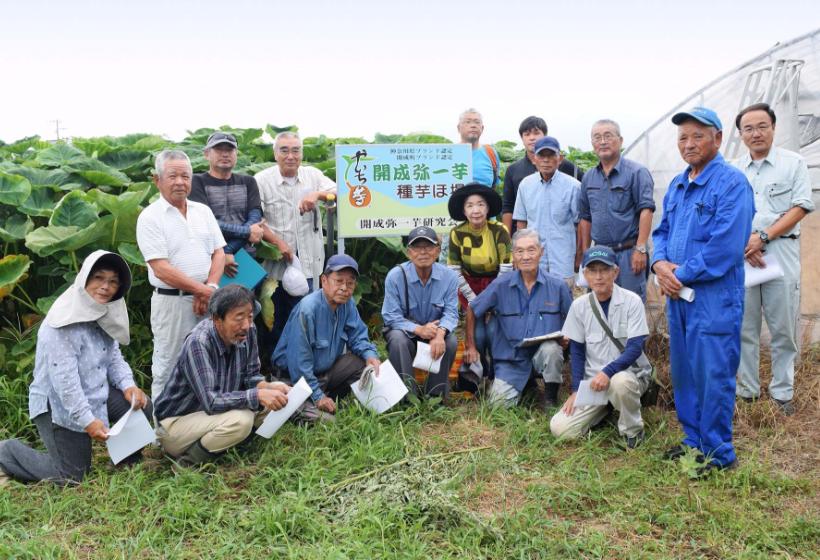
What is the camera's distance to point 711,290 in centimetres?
349

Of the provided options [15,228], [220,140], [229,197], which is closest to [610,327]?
[229,197]

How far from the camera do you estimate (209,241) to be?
4.29 metres

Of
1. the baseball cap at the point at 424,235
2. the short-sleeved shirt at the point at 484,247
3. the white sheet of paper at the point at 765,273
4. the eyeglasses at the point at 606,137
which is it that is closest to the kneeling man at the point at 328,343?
the baseball cap at the point at 424,235

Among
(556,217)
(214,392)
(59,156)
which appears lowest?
(214,392)

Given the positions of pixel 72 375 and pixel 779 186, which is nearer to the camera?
pixel 72 375

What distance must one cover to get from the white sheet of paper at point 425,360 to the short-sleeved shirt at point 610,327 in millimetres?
906

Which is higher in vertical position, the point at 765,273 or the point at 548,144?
the point at 548,144

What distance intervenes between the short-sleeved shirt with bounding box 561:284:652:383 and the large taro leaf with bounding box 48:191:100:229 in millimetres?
3501

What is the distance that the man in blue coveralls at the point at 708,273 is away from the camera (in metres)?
3.43

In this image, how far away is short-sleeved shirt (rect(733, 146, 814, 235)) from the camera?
14.6 feet

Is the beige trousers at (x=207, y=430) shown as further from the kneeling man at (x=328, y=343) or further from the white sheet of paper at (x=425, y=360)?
the white sheet of paper at (x=425, y=360)

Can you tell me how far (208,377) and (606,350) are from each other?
7.87 feet

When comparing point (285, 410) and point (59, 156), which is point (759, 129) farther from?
point (59, 156)

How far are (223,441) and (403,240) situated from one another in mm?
3654
